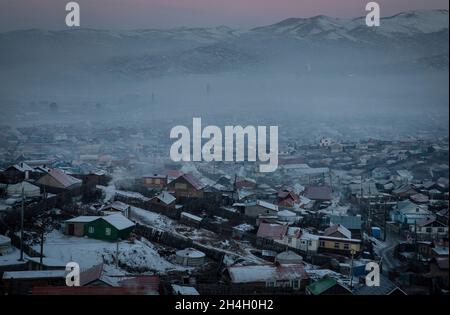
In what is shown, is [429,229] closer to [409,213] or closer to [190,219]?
[409,213]

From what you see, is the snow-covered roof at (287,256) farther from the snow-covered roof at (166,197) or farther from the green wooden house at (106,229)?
the snow-covered roof at (166,197)

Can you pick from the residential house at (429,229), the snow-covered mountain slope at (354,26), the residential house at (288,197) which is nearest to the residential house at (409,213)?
the residential house at (429,229)

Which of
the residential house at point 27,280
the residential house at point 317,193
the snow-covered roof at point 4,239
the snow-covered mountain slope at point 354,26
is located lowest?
the residential house at point 27,280

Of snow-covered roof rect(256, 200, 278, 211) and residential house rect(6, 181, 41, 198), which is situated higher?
residential house rect(6, 181, 41, 198)

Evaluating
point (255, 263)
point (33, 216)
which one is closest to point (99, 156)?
point (33, 216)

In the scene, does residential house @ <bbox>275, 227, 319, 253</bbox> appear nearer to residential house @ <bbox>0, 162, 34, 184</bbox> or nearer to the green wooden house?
the green wooden house

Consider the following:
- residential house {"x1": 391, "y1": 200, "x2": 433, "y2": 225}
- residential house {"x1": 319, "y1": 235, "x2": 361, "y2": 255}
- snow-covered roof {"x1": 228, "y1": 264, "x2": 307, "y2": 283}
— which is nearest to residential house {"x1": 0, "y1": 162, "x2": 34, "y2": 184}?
snow-covered roof {"x1": 228, "y1": 264, "x2": 307, "y2": 283}

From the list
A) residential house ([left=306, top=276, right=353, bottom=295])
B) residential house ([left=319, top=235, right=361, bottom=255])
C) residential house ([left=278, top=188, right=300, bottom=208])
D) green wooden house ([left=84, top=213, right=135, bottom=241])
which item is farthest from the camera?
residential house ([left=278, top=188, right=300, bottom=208])

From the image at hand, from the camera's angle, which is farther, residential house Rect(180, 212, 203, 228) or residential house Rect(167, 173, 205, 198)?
residential house Rect(167, 173, 205, 198)
